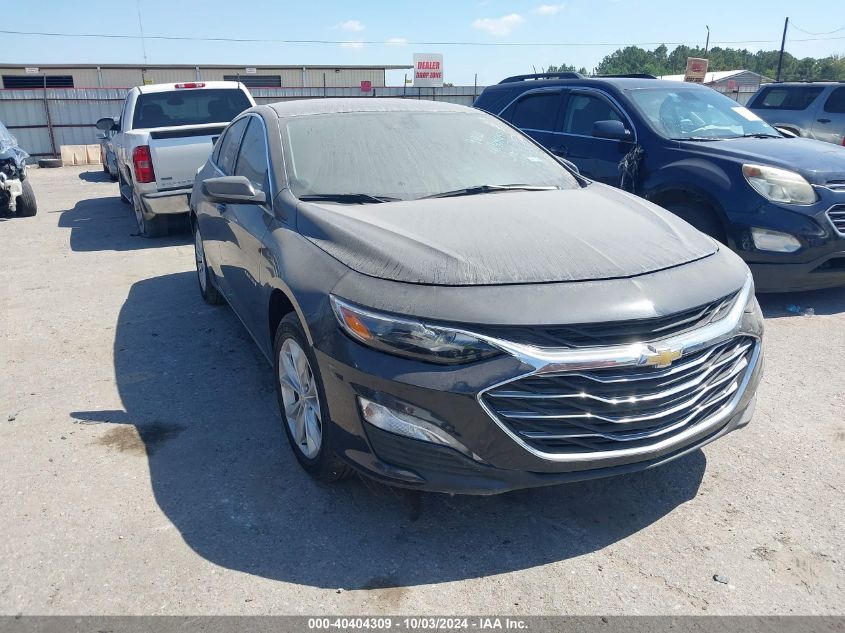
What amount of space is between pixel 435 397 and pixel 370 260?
2.33 ft

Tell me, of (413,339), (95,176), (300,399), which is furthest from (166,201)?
(95,176)

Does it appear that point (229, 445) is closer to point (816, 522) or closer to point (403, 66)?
point (816, 522)

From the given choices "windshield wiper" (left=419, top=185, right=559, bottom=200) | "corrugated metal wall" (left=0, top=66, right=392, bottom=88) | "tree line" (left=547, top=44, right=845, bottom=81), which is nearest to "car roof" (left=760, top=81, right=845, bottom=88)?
"windshield wiper" (left=419, top=185, right=559, bottom=200)

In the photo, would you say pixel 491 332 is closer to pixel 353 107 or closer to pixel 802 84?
pixel 353 107

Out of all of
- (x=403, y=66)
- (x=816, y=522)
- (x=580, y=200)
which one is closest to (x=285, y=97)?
(x=403, y=66)

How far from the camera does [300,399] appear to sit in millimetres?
3264

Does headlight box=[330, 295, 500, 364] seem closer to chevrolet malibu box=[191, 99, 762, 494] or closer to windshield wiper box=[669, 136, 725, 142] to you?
chevrolet malibu box=[191, 99, 762, 494]

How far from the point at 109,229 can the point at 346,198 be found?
7.45m

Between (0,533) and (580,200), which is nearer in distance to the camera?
(0,533)

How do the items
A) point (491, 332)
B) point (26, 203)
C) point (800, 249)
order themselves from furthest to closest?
point (26, 203) → point (800, 249) → point (491, 332)

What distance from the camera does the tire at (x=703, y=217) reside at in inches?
229

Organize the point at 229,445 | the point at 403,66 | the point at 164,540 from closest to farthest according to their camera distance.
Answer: the point at 164,540 < the point at 229,445 < the point at 403,66

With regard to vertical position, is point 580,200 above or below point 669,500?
above

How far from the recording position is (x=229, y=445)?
12.0 feet
